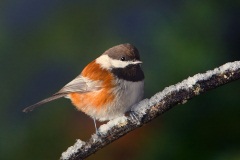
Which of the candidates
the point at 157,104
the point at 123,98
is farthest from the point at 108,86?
the point at 157,104

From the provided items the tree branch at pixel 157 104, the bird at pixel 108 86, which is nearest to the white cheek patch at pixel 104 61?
the bird at pixel 108 86

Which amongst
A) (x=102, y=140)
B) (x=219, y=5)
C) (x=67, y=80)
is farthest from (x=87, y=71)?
(x=219, y=5)

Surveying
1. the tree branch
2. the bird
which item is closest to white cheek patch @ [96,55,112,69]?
the bird

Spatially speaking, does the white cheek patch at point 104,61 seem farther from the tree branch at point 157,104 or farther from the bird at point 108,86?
the tree branch at point 157,104

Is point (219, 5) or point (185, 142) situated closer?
point (185, 142)

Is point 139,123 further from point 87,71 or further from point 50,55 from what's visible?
point 50,55
